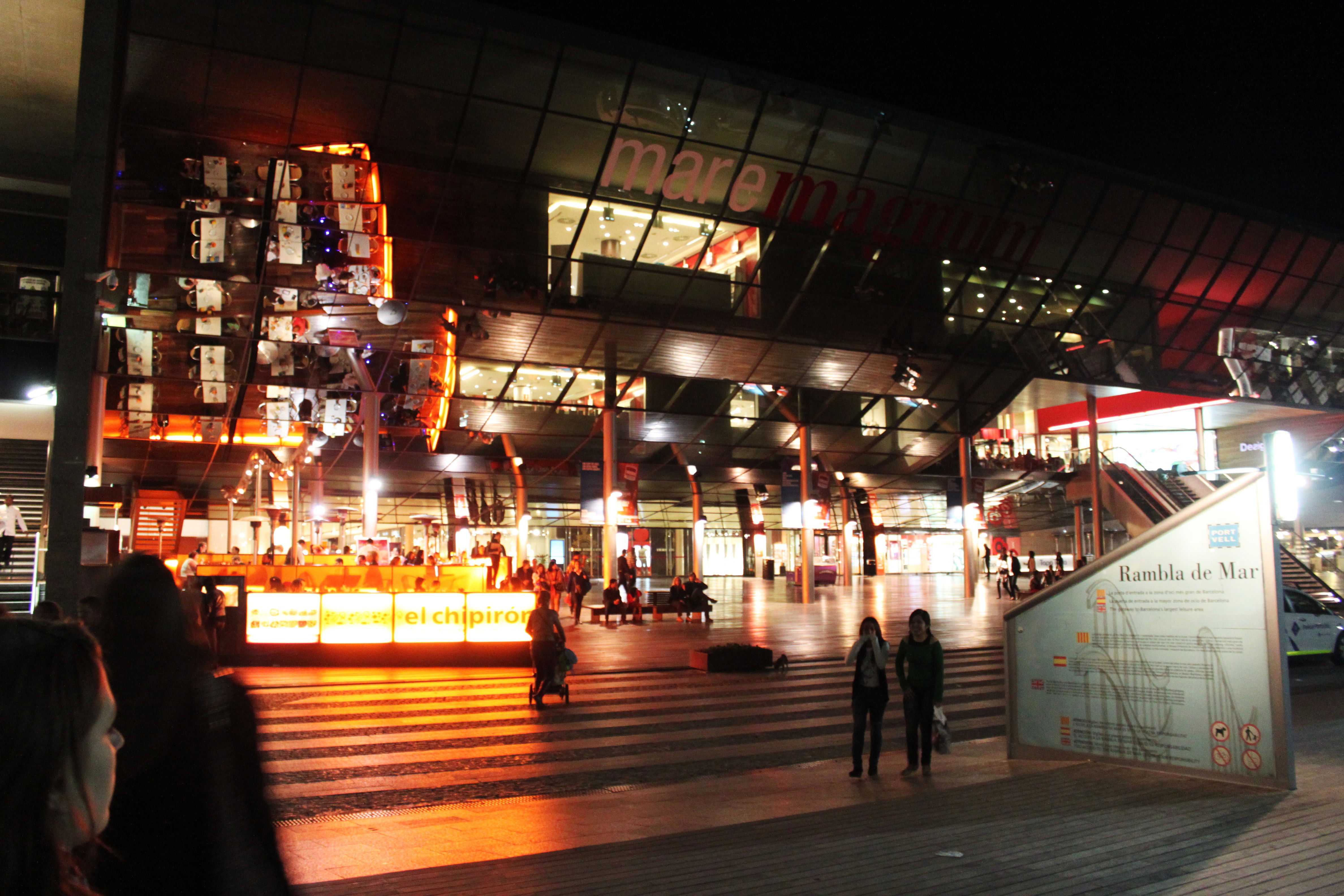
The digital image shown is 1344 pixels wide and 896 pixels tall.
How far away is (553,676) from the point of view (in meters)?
13.9

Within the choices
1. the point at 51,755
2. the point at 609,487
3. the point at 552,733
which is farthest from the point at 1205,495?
the point at 51,755

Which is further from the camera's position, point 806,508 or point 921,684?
point 806,508

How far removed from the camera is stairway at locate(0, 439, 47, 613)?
809 inches

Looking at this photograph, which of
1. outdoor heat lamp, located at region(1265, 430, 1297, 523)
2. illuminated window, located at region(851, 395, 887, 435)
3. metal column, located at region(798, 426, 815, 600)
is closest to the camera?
outdoor heat lamp, located at region(1265, 430, 1297, 523)

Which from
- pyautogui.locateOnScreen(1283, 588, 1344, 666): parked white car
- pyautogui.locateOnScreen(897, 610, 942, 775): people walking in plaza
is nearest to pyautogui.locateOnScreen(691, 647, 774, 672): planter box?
pyautogui.locateOnScreen(897, 610, 942, 775): people walking in plaza

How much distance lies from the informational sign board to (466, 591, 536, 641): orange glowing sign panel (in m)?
10.6

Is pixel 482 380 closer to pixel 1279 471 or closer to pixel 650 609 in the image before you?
pixel 650 609

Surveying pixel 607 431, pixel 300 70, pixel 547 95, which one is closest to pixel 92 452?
pixel 300 70

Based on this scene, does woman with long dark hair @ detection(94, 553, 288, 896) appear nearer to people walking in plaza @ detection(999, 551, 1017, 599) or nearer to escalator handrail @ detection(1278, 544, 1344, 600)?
escalator handrail @ detection(1278, 544, 1344, 600)

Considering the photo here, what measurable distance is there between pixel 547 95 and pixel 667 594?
15763 mm

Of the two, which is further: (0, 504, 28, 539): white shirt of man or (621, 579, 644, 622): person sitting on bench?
(621, 579, 644, 622): person sitting on bench

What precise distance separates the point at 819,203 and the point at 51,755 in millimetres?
27790

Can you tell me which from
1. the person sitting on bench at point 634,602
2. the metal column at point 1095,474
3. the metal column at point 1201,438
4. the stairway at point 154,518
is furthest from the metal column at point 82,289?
the metal column at point 1201,438

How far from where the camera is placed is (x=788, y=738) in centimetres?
1159
